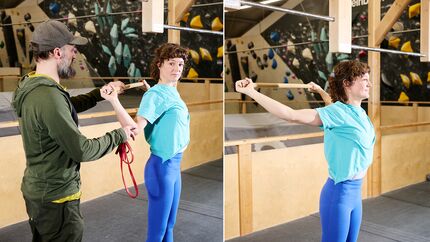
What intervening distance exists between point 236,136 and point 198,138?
8.3 inches

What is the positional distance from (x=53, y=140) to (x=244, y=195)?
1.10 m

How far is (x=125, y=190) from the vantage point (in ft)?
5.28

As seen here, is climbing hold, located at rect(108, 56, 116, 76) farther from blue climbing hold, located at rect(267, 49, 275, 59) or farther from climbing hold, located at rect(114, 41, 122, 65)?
blue climbing hold, located at rect(267, 49, 275, 59)

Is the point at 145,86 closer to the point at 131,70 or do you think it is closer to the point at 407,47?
the point at 131,70

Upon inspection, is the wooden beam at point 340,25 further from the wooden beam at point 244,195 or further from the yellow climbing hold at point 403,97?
the yellow climbing hold at point 403,97

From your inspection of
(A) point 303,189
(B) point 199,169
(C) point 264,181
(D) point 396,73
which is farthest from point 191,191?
(D) point 396,73

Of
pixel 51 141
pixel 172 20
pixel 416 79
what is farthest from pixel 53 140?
pixel 416 79

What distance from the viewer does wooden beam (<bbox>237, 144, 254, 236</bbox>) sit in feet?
6.51

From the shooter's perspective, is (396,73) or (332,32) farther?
(396,73)

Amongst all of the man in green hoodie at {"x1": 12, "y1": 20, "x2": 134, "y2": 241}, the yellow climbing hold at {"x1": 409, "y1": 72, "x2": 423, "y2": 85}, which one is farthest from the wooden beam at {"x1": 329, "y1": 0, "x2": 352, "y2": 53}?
the yellow climbing hold at {"x1": 409, "y1": 72, "x2": 423, "y2": 85}

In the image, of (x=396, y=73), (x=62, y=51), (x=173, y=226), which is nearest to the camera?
(x=62, y=51)

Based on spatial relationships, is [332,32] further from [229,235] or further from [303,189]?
[229,235]

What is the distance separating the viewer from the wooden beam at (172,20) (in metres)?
1.63

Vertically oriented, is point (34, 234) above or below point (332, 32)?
below
